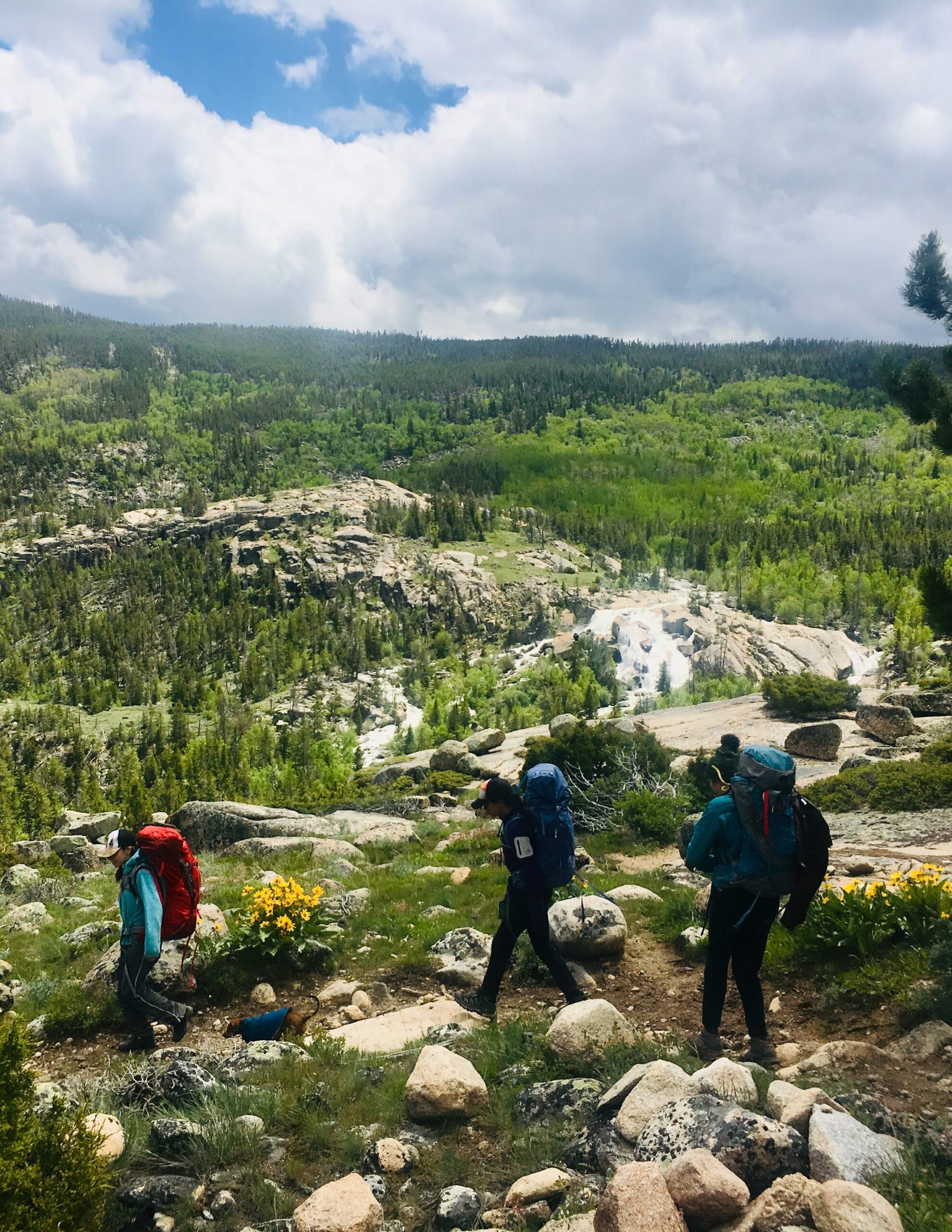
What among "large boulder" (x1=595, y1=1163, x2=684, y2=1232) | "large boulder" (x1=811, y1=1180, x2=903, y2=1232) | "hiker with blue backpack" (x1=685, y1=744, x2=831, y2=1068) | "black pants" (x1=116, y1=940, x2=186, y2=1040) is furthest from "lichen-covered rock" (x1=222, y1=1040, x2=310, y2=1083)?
"large boulder" (x1=811, y1=1180, x2=903, y2=1232)

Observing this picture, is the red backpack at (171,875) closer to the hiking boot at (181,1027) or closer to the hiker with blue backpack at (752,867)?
the hiking boot at (181,1027)

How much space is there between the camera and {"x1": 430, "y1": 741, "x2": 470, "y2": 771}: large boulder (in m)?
42.3

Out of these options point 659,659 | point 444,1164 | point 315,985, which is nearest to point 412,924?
point 315,985

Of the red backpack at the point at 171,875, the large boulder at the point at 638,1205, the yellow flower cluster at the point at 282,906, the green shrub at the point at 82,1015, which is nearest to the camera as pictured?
the large boulder at the point at 638,1205

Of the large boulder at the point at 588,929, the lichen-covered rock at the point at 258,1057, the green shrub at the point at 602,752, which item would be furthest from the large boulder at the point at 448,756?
the lichen-covered rock at the point at 258,1057

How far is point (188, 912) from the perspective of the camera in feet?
25.3

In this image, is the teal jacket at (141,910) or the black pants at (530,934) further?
the teal jacket at (141,910)

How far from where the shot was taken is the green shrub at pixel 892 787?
17.4 m

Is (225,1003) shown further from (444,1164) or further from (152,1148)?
(444,1164)

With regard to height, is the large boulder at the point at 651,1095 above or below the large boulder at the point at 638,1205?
below

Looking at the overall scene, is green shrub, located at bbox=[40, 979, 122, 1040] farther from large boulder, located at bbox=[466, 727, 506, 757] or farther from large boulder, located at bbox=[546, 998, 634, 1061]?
large boulder, located at bbox=[466, 727, 506, 757]

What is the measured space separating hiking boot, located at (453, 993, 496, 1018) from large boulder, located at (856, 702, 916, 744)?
24040 millimetres

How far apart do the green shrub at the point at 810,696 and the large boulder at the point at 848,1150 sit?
34.0 metres

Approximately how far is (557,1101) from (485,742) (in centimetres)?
4111
